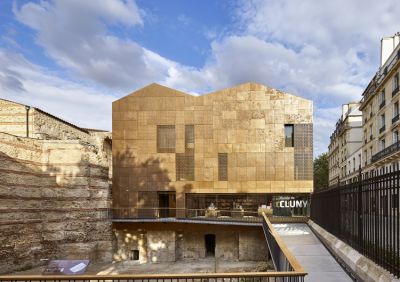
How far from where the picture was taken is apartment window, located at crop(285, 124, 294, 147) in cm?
2952

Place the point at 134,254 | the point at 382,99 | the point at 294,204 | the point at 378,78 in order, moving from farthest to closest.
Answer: the point at 378,78
the point at 382,99
the point at 134,254
the point at 294,204

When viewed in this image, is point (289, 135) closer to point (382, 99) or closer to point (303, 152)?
point (303, 152)

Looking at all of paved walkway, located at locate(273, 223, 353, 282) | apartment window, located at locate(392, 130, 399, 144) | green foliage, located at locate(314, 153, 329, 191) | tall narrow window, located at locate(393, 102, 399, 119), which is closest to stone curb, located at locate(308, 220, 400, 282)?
paved walkway, located at locate(273, 223, 353, 282)

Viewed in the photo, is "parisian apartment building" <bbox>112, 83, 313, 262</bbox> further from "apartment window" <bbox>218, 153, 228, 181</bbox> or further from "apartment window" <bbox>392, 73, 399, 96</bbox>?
"apartment window" <bbox>392, 73, 399, 96</bbox>

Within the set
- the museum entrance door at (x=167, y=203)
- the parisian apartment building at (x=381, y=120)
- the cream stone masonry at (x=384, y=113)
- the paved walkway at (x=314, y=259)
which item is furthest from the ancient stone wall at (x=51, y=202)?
the cream stone masonry at (x=384, y=113)

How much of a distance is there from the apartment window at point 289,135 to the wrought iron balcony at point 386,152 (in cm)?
858

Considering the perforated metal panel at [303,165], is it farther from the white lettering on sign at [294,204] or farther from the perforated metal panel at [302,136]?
the white lettering on sign at [294,204]

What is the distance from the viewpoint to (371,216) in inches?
279

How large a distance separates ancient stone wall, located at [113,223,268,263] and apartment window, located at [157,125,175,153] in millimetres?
6730

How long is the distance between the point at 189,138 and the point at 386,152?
19.0m

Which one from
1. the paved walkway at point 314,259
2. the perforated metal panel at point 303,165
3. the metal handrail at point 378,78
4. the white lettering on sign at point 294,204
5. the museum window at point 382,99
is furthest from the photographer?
the museum window at point 382,99

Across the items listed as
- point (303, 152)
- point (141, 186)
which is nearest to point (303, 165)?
point (303, 152)

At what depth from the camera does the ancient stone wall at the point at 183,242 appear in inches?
1121

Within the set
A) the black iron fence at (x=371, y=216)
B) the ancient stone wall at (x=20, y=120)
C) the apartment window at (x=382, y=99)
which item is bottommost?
the black iron fence at (x=371, y=216)
